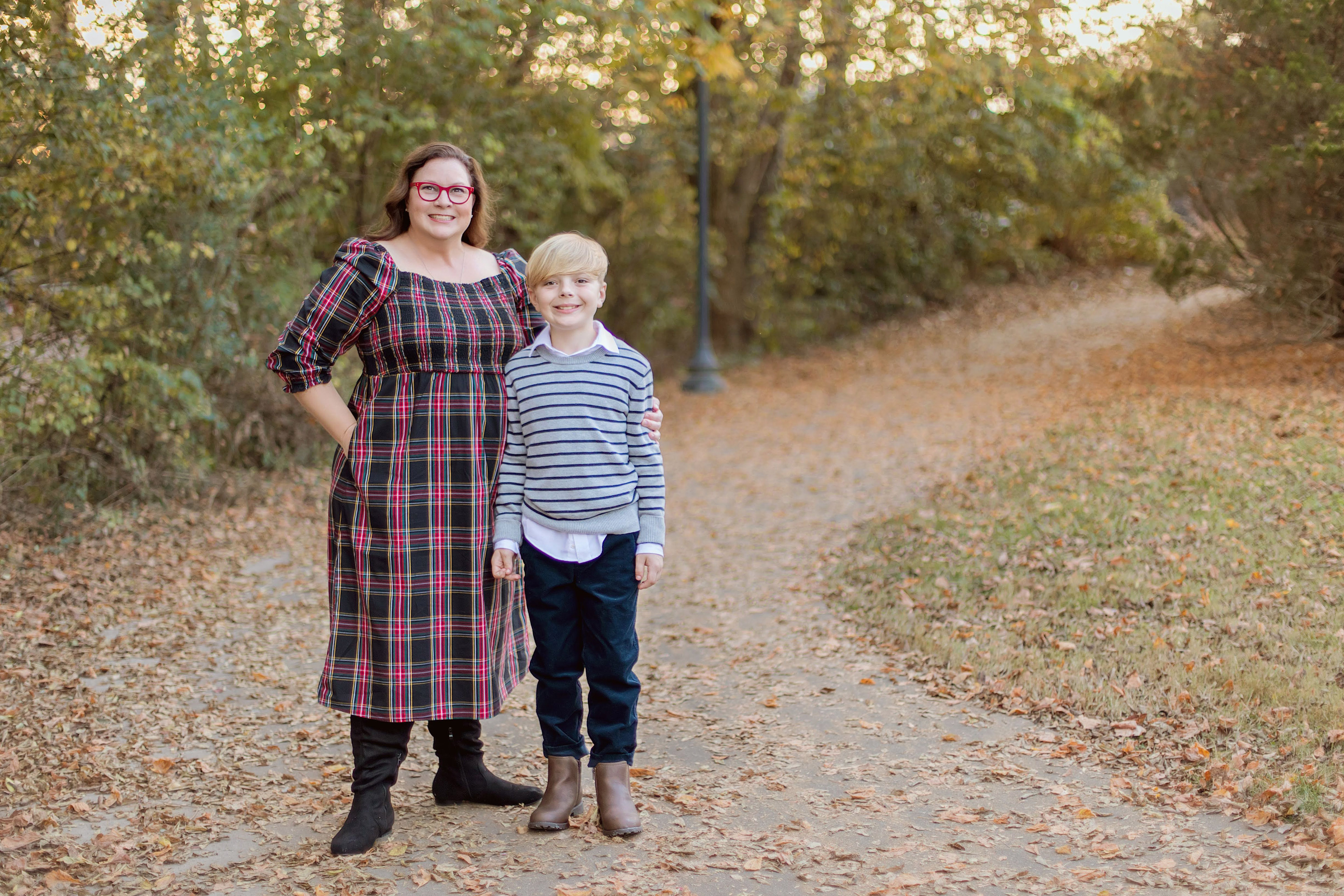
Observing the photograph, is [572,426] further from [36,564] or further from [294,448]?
[294,448]

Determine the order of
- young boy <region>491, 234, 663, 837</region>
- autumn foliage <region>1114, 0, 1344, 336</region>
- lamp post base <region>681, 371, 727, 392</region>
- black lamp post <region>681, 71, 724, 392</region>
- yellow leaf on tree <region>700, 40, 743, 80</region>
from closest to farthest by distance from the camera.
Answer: young boy <region>491, 234, 663, 837</region>, autumn foliage <region>1114, 0, 1344, 336</region>, yellow leaf on tree <region>700, 40, 743, 80</region>, black lamp post <region>681, 71, 724, 392</region>, lamp post base <region>681, 371, 727, 392</region>

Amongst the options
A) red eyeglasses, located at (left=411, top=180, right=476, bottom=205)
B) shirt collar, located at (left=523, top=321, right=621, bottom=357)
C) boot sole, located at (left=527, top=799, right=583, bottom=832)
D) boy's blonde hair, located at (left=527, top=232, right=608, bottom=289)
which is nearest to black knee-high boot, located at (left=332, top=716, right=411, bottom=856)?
boot sole, located at (left=527, top=799, right=583, bottom=832)

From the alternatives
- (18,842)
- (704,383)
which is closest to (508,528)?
(18,842)

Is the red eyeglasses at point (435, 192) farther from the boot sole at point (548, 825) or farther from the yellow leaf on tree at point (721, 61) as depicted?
the yellow leaf on tree at point (721, 61)

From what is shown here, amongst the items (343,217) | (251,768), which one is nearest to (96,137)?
(251,768)

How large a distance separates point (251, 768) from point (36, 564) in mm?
2841

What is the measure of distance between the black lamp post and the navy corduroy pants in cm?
1002

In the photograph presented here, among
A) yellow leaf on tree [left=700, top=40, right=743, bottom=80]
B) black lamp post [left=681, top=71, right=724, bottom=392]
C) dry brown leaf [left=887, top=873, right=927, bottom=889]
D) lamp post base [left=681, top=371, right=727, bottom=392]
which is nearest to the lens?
dry brown leaf [left=887, top=873, right=927, bottom=889]

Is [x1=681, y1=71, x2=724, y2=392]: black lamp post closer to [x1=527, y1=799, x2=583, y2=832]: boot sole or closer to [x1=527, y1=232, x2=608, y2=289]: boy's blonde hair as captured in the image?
[x1=527, y1=232, x2=608, y2=289]: boy's blonde hair

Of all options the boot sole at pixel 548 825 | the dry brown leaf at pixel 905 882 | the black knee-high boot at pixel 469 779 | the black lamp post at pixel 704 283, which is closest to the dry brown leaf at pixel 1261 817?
the dry brown leaf at pixel 905 882

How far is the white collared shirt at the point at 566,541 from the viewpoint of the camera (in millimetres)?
3248

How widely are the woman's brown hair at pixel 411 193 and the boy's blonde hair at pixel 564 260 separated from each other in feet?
1.05

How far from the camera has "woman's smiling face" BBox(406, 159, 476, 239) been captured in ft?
10.9

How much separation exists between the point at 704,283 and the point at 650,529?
10.5 metres
